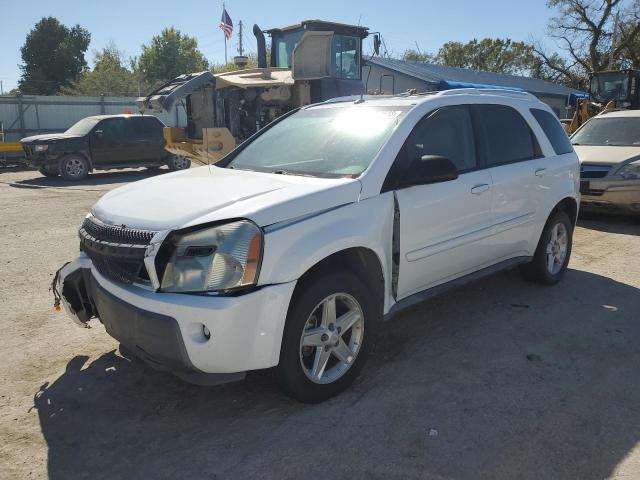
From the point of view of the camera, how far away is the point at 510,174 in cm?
455

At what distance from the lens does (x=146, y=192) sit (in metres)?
3.53

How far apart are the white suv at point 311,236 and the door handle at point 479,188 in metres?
0.02

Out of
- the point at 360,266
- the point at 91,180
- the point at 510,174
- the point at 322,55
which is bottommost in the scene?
the point at 91,180

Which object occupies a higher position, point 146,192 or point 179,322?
point 146,192

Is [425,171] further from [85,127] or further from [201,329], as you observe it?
[85,127]

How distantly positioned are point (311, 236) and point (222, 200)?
21.8 inches

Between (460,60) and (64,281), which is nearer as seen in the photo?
(64,281)

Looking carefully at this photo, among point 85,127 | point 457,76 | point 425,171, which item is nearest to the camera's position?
point 425,171

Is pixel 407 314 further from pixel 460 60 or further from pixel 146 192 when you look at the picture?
pixel 460 60

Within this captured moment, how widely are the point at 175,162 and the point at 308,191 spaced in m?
14.4

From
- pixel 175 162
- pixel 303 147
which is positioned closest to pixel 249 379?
pixel 303 147

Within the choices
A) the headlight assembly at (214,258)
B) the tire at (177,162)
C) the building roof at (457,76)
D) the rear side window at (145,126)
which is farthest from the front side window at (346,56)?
the building roof at (457,76)

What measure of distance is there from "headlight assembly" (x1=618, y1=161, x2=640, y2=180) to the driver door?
193 inches

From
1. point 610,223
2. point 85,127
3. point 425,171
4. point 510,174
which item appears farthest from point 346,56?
point 425,171
